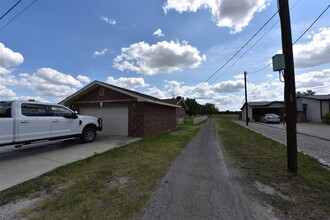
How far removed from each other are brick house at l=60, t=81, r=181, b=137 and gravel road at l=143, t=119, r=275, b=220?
267 inches

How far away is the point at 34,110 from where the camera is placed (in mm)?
7398

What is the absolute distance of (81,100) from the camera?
1396 cm

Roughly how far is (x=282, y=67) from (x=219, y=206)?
3841 mm

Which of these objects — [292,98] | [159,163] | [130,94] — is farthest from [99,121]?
[292,98]

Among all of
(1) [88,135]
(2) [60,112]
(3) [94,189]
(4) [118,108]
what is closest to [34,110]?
(2) [60,112]

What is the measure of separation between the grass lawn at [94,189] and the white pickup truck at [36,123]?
8.43ft

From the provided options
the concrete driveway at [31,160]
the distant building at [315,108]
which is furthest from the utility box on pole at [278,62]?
the distant building at [315,108]

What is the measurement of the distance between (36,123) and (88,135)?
9.19ft

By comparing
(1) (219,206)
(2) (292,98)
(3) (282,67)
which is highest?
(3) (282,67)

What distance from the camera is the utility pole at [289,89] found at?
481 cm

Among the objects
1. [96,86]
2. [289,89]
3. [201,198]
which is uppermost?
[96,86]

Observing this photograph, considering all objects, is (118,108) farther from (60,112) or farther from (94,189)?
(94,189)

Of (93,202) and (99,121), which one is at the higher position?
(99,121)

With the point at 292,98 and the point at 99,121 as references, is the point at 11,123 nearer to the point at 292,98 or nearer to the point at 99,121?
the point at 99,121
